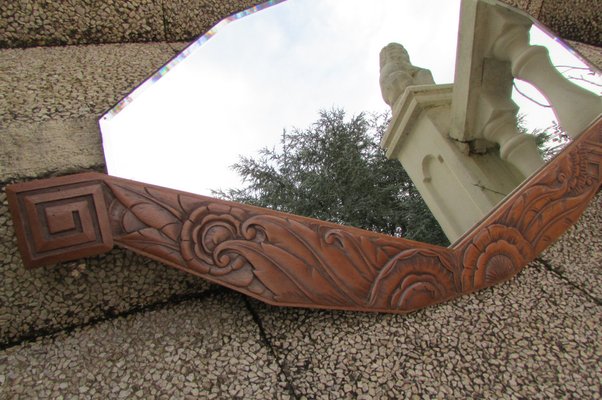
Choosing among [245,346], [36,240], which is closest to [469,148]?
[245,346]

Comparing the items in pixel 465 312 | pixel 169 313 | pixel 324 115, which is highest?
pixel 324 115

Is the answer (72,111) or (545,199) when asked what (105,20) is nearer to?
(72,111)

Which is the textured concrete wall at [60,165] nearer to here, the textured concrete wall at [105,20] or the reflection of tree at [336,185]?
the textured concrete wall at [105,20]

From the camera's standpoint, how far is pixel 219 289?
33.3 inches

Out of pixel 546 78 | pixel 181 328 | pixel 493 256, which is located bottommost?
pixel 493 256

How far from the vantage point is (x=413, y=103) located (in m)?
1.85

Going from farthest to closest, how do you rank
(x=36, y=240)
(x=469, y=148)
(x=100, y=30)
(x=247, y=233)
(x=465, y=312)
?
1. (x=469, y=148)
2. (x=100, y=30)
3. (x=465, y=312)
4. (x=247, y=233)
5. (x=36, y=240)

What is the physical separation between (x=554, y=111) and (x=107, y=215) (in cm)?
130

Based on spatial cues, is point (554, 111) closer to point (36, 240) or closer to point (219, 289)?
point (219, 289)

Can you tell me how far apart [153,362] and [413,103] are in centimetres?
155

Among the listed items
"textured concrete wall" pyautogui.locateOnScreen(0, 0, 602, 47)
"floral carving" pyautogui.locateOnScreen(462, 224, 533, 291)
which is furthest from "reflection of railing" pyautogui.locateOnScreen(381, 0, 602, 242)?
"textured concrete wall" pyautogui.locateOnScreen(0, 0, 602, 47)

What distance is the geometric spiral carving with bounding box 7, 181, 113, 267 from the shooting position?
63cm

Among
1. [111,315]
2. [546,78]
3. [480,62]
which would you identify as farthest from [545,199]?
[111,315]

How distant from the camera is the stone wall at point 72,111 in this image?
71 centimetres
